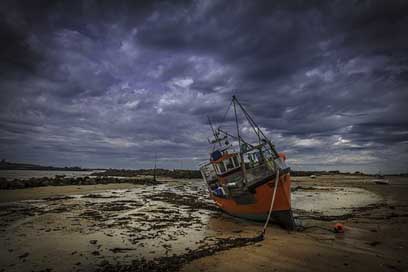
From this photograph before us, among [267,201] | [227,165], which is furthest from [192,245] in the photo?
[227,165]

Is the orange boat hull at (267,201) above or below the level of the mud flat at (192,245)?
above

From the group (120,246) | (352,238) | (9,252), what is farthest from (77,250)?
(352,238)

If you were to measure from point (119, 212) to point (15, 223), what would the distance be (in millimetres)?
7245

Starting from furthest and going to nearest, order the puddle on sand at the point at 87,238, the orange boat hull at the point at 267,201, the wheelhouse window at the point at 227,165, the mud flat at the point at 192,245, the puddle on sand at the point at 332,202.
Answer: the puddle on sand at the point at 332,202 → the wheelhouse window at the point at 227,165 → the orange boat hull at the point at 267,201 → the puddle on sand at the point at 87,238 → the mud flat at the point at 192,245

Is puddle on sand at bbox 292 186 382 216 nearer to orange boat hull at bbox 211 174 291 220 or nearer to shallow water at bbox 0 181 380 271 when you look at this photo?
orange boat hull at bbox 211 174 291 220

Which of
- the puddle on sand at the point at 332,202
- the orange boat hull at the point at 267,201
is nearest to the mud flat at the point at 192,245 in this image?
the orange boat hull at the point at 267,201

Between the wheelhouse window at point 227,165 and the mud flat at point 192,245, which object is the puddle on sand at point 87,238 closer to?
the mud flat at point 192,245

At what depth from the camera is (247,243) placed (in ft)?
34.2

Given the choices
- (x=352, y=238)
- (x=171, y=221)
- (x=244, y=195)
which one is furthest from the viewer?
(x=171, y=221)

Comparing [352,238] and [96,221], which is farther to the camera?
[96,221]

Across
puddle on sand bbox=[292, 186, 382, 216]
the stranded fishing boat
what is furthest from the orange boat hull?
puddle on sand bbox=[292, 186, 382, 216]

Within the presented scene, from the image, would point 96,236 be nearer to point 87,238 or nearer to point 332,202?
point 87,238

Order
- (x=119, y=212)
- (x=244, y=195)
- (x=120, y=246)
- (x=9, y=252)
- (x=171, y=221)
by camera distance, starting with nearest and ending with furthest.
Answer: (x=9, y=252)
(x=120, y=246)
(x=244, y=195)
(x=171, y=221)
(x=119, y=212)

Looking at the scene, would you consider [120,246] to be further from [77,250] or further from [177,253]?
[177,253]
